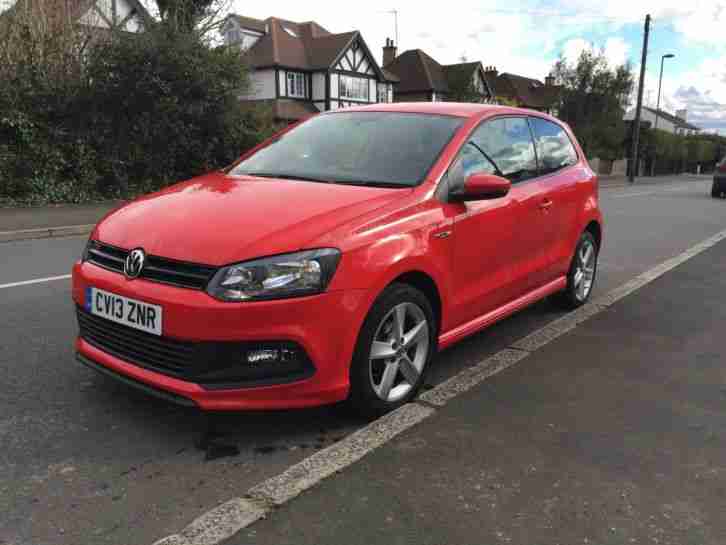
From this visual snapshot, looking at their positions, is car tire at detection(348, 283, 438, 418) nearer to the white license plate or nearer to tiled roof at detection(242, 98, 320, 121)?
the white license plate

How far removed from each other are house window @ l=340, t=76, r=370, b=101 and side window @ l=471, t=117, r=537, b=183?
129ft

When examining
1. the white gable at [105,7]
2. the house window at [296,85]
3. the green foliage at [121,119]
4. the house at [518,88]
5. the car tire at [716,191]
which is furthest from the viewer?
the house at [518,88]

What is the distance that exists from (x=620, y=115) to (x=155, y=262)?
141ft

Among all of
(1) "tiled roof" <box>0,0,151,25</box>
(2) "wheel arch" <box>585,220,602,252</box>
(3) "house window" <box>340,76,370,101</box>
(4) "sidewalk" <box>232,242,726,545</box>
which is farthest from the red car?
(3) "house window" <box>340,76,370,101</box>

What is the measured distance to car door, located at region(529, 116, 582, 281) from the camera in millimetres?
5051

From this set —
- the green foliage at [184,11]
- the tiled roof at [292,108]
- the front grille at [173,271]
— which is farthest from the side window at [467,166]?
the tiled roof at [292,108]

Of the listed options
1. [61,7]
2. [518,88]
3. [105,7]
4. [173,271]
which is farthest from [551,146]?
[518,88]

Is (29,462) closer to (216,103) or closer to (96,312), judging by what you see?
(96,312)

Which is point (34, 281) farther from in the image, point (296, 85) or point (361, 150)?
point (296, 85)

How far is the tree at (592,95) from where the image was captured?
40438mm

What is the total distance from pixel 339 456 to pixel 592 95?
41598mm

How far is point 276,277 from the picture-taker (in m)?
2.99

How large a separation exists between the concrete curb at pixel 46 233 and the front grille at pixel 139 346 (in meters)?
7.49

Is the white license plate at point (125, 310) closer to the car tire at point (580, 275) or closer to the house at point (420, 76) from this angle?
the car tire at point (580, 275)
